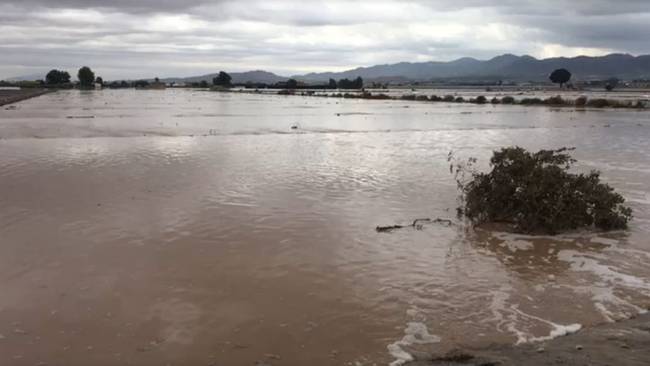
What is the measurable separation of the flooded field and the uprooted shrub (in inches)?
13.5

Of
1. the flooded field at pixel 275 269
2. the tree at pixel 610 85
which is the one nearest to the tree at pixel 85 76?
the tree at pixel 610 85

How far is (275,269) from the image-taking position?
302 inches

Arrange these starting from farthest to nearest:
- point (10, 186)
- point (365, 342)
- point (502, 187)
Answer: point (10, 186) → point (502, 187) → point (365, 342)

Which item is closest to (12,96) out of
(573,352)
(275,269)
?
(275,269)

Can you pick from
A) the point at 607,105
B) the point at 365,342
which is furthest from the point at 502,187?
the point at 607,105

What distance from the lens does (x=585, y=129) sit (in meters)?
29.1

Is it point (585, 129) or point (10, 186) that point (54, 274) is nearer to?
point (10, 186)

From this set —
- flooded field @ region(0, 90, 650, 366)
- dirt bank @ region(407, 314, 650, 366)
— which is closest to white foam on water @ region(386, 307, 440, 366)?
flooded field @ region(0, 90, 650, 366)

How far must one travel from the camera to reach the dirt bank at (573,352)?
4.82m

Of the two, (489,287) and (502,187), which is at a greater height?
(502,187)

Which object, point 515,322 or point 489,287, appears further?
point 489,287

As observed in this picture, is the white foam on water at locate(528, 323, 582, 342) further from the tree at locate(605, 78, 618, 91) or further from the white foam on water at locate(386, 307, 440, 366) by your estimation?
the tree at locate(605, 78, 618, 91)

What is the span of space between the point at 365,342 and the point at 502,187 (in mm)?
5482

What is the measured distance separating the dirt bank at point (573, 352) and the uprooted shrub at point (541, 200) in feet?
13.2
